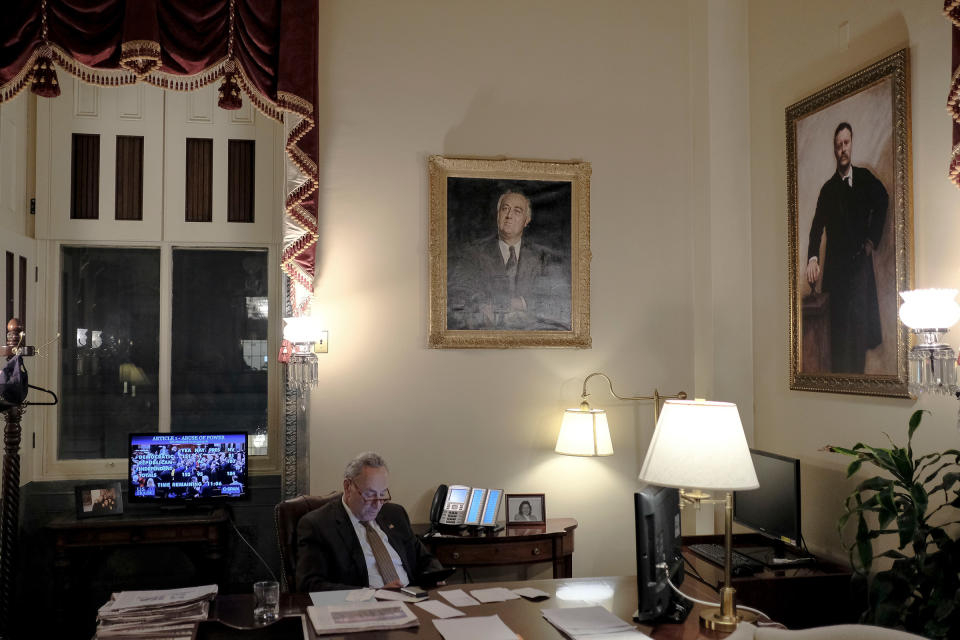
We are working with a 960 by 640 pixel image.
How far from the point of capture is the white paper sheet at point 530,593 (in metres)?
3.12

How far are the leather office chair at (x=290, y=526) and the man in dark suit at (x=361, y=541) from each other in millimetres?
199

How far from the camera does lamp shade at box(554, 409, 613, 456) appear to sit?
187 inches

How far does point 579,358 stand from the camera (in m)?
5.11

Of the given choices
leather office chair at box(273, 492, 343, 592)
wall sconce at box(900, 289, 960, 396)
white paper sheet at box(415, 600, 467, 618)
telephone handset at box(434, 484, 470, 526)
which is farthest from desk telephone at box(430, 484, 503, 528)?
wall sconce at box(900, 289, 960, 396)

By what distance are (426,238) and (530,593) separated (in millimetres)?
2419

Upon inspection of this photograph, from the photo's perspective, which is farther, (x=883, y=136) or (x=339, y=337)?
(x=339, y=337)

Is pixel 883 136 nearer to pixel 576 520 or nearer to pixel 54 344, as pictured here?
pixel 576 520

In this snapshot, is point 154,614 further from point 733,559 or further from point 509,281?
point 509,281

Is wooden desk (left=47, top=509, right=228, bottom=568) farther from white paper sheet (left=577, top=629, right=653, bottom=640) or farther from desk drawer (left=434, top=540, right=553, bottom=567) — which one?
white paper sheet (left=577, top=629, right=653, bottom=640)

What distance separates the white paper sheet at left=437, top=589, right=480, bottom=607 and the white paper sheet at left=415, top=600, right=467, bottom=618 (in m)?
0.04

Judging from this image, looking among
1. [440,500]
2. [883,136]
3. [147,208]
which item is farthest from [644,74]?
[147,208]

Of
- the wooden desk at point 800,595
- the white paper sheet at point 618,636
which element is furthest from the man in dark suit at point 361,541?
the wooden desk at point 800,595

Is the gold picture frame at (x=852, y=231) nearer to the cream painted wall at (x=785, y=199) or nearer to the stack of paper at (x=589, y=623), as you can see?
the cream painted wall at (x=785, y=199)

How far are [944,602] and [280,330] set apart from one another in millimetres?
3844
